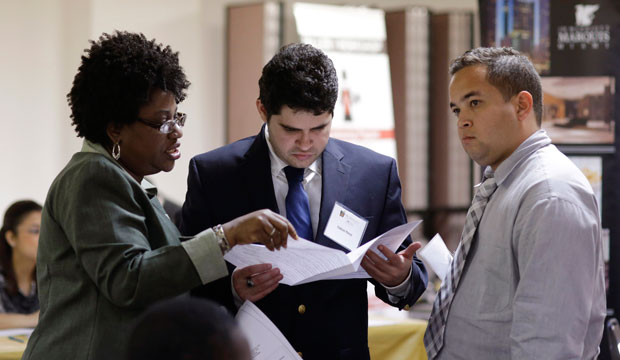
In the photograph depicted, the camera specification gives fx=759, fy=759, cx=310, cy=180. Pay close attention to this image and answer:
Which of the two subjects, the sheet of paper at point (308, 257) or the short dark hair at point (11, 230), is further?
the short dark hair at point (11, 230)

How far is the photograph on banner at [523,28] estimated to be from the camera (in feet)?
12.2

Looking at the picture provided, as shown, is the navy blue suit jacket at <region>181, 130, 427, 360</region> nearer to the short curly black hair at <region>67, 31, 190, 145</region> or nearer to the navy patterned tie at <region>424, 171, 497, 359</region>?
the navy patterned tie at <region>424, 171, 497, 359</region>

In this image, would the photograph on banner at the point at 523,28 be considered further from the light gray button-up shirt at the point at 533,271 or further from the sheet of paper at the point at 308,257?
the sheet of paper at the point at 308,257

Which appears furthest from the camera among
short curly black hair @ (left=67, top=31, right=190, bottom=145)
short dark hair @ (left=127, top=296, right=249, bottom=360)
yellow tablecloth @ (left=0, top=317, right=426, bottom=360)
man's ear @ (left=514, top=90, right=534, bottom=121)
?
yellow tablecloth @ (left=0, top=317, right=426, bottom=360)

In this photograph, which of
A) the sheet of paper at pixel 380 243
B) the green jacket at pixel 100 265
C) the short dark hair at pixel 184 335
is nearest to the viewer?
the short dark hair at pixel 184 335

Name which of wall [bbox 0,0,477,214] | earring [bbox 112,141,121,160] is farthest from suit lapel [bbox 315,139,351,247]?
wall [bbox 0,0,477,214]

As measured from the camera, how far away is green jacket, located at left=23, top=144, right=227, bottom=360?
61.9 inches

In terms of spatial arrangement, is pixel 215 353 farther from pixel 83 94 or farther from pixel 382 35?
pixel 382 35

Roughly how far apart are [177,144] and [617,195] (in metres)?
2.59

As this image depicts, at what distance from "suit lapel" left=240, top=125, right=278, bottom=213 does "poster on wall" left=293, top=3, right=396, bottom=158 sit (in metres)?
3.81

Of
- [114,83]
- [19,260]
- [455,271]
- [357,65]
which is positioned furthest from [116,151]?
[357,65]

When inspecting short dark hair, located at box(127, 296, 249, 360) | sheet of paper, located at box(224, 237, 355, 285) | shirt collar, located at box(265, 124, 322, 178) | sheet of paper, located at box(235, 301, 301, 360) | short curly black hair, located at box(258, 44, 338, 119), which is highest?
short curly black hair, located at box(258, 44, 338, 119)

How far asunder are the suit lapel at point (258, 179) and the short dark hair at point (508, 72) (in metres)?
0.59

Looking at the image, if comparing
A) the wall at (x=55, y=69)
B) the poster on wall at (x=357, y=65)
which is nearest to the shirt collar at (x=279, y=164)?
the poster on wall at (x=357, y=65)
